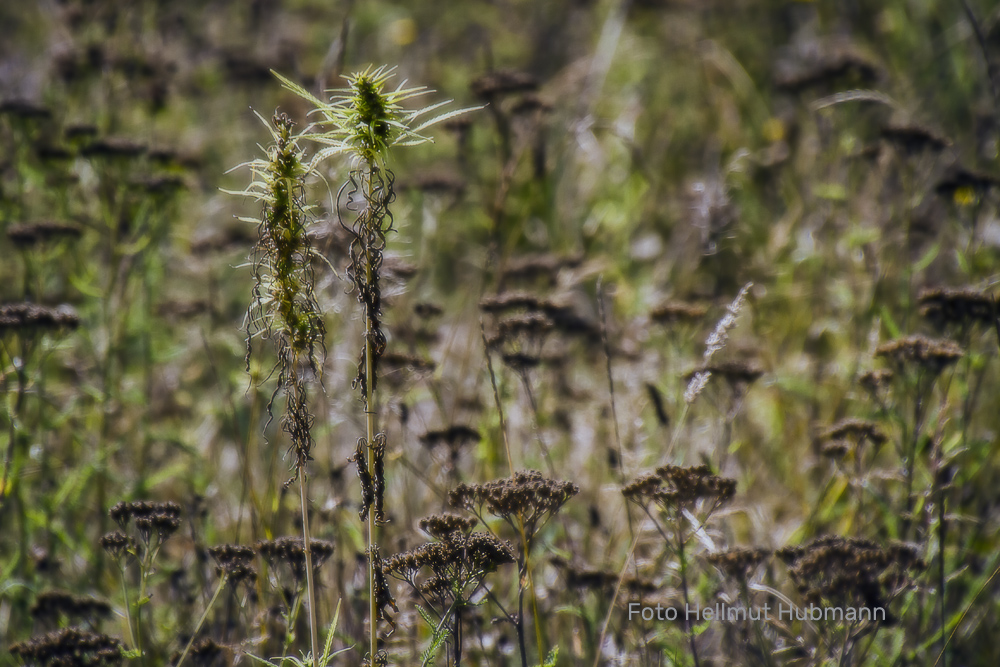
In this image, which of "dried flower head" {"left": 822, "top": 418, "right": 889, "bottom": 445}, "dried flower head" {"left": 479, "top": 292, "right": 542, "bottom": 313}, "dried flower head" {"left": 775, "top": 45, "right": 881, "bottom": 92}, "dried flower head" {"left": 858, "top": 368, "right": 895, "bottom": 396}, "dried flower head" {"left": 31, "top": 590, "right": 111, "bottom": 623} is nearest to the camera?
"dried flower head" {"left": 31, "top": 590, "right": 111, "bottom": 623}

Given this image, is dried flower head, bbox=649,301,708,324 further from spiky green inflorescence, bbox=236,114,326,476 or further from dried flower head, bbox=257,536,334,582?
spiky green inflorescence, bbox=236,114,326,476

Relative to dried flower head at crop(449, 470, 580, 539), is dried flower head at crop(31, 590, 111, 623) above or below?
below

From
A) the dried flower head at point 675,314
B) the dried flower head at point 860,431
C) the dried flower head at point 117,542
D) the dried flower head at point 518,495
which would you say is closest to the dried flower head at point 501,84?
the dried flower head at point 675,314

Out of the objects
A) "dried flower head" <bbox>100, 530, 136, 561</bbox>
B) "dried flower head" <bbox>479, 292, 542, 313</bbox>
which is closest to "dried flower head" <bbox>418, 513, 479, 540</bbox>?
"dried flower head" <bbox>100, 530, 136, 561</bbox>

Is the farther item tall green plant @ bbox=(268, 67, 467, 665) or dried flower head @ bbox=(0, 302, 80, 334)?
dried flower head @ bbox=(0, 302, 80, 334)

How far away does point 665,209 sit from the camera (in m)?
6.69

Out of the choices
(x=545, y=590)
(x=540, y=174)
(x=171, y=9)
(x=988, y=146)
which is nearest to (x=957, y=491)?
(x=545, y=590)

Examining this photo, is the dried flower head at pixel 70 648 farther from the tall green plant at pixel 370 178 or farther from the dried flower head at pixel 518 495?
the dried flower head at pixel 518 495

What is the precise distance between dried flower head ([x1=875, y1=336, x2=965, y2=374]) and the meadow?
0.03m

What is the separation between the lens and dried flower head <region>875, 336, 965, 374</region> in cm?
291

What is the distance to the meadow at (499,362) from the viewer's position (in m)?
2.47

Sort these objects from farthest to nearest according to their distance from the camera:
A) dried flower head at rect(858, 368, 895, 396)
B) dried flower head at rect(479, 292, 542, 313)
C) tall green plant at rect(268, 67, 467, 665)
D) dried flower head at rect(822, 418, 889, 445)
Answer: dried flower head at rect(479, 292, 542, 313) < dried flower head at rect(858, 368, 895, 396) < dried flower head at rect(822, 418, 889, 445) < tall green plant at rect(268, 67, 467, 665)

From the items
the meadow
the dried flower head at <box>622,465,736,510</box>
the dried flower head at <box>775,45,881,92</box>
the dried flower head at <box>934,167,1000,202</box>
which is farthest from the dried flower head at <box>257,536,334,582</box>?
the dried flower head at <box>775,45,881,92</box>

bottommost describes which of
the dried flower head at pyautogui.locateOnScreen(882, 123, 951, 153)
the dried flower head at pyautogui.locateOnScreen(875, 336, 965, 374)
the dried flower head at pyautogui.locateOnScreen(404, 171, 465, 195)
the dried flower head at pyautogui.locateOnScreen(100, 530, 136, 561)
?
the dried flower head at pyautogui.locateOnScreen(100, 530, 136, 561)
